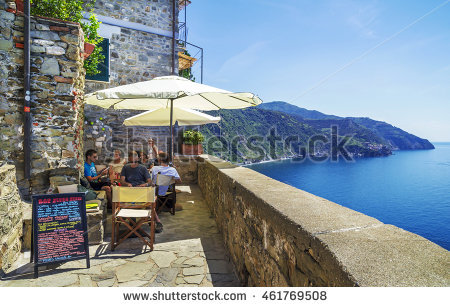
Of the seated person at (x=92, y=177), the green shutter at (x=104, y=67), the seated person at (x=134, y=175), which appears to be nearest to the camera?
the seated person at (x=134, y=175)

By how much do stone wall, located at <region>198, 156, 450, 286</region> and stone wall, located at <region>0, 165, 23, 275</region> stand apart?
8.12 feet

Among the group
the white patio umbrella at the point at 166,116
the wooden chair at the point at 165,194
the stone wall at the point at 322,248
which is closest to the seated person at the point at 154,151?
the white patio umbrella at the point at 166,116

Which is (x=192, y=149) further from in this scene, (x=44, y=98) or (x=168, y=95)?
(x=44, y=98)

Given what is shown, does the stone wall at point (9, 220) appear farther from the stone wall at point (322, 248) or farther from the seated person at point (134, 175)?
the stone wall at point (322, 248)

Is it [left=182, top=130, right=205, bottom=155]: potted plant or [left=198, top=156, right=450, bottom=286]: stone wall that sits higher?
[left=182, top=130, right=205, bottom=155]: potted plant

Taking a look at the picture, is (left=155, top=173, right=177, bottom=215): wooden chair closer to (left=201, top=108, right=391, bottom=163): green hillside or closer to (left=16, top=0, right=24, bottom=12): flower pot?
(left=16, top=0, right=24, bottom=12): flower pot

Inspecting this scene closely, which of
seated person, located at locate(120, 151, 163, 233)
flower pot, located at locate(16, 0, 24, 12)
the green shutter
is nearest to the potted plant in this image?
the green shutter

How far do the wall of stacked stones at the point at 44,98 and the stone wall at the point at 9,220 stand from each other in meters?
0.76

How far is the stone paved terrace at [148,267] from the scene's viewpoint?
2799 mm

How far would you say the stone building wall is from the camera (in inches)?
366

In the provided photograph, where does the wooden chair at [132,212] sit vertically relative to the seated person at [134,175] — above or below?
below

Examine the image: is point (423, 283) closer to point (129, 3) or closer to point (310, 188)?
point (129, 3)

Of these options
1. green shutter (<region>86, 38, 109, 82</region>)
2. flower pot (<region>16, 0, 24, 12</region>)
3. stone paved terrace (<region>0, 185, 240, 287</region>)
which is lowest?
stone paved terrace (<region>0, 185, 240, 287</region>)
